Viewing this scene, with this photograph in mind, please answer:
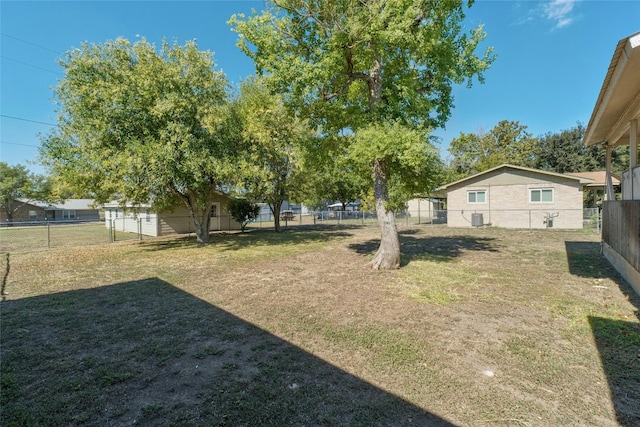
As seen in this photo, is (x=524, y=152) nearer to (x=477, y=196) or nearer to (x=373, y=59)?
(x=477, y=196)

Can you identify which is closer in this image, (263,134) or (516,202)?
(263,134)

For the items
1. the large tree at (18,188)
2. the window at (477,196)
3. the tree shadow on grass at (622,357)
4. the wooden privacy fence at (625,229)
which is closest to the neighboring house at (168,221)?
the window at (477,196)

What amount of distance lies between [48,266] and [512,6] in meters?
17.5

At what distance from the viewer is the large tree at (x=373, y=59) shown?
279 inches

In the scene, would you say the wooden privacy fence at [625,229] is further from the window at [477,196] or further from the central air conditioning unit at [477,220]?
the window at [477,196]

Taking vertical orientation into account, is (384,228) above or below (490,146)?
below

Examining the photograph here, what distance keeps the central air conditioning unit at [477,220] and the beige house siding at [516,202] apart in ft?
2.47

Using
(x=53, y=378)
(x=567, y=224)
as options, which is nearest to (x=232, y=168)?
(x=53, y=378)

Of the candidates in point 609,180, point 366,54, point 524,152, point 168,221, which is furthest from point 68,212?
point 524,152

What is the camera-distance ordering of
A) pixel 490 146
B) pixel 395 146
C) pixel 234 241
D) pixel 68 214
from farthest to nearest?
pixel 68 214 → pixel 490 146 → pixel 234 241 → pixel 395 146

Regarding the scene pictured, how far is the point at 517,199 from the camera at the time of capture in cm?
2039

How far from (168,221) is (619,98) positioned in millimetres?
21574

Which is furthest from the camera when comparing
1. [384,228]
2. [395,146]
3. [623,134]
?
[384,228]

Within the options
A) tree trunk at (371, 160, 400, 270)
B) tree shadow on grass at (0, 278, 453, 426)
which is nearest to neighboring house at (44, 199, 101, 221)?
tree trunk at (371, 160, 400, 270)
